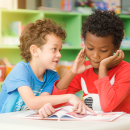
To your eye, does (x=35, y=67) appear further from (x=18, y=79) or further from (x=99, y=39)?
(x=99, y=39)

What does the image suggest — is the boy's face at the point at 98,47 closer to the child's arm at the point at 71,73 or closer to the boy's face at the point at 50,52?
the child's arm at the point at 71,73

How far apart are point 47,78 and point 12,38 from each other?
1.56 metres

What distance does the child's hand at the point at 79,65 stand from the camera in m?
1.29

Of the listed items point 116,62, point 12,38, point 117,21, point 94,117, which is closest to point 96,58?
point 116,62

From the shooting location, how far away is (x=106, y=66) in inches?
45.5

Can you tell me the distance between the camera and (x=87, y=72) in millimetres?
1361

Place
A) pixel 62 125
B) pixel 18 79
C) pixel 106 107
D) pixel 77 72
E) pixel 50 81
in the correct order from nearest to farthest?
pixel 62 125
pixel 106 107
pixel 18 79
pixel 77 72
pixel 50 81

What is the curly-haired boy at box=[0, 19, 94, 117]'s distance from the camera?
4.05 feet

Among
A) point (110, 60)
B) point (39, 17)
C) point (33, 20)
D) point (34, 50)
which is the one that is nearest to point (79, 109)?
point (110, 60)

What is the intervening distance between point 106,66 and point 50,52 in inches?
15.0

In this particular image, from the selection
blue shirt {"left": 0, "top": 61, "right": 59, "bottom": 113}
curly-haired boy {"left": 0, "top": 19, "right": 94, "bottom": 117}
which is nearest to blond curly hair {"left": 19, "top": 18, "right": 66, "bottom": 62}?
curly-haired boy {"left": 0, "top": 19, "right": 94, "bottom": 117}

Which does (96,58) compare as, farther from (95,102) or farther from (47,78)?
(47,78)

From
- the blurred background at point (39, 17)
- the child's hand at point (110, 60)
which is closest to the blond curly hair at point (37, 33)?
the child's hand at point (110, 60)

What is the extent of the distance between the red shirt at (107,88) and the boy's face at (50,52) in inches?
6.4
